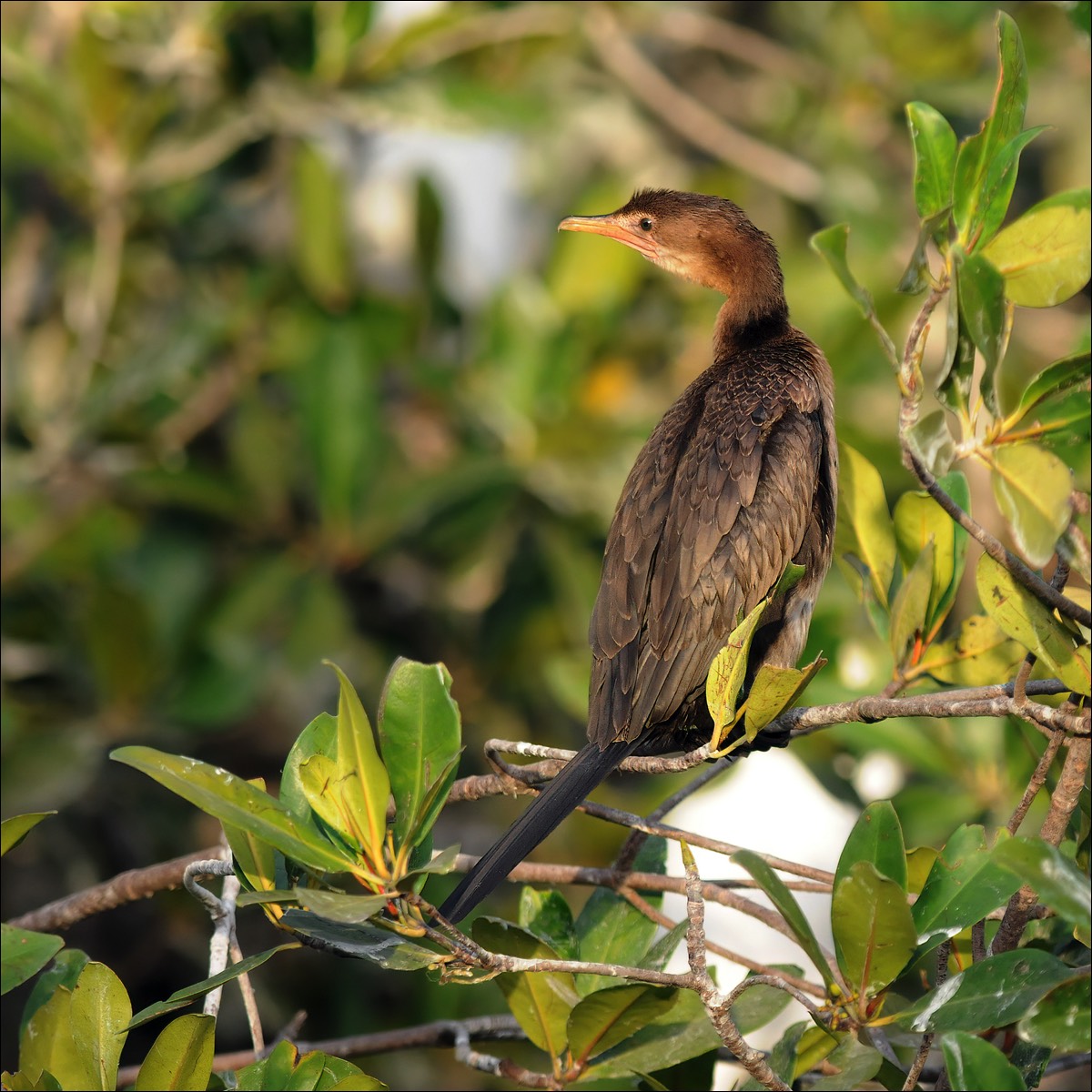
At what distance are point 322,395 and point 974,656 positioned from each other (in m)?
2.37

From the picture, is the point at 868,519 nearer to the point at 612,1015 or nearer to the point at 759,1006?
the point at 759,1006

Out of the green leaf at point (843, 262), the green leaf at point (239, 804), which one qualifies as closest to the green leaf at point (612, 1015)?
A: the green leaf at point (239, 804)

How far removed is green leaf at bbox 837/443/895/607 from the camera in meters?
2.59

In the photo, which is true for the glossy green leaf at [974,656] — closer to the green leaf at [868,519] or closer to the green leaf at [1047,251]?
the green leaf at [868,519]

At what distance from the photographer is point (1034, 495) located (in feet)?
5.83

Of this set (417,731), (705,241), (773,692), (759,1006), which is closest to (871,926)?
(773,692)

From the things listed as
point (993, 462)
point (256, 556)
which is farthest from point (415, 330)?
point (993, 462)

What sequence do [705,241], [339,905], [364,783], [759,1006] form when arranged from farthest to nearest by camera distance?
[705,241] → [759,1006] → [364,783] → [339,905]

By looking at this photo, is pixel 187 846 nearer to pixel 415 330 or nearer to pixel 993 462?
pixel 415 330

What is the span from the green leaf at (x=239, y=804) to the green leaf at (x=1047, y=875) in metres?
0.81

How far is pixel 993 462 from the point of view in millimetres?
1863

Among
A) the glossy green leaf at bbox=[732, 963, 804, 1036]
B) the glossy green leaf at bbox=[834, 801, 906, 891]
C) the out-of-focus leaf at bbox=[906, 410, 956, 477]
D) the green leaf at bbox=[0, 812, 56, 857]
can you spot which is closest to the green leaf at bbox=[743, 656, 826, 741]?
the glossy green leaf at bbox=[834, 801, 906, 891]

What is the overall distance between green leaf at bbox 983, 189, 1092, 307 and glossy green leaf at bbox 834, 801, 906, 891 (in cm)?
73

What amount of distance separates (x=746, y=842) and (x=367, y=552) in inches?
65.9
